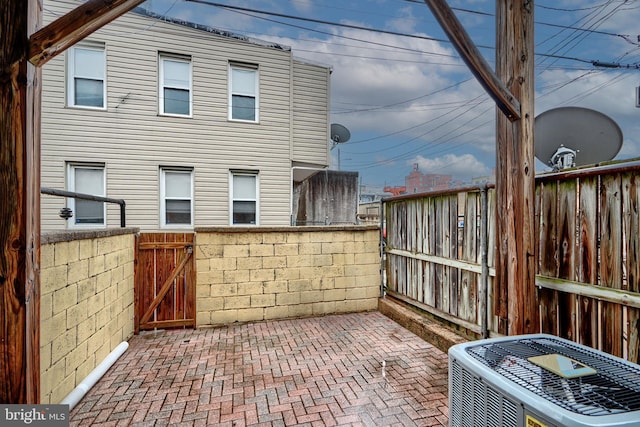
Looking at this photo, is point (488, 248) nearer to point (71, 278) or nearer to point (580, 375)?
point (580, 375)

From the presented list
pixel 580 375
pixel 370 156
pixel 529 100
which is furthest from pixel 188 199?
pixel 370 156

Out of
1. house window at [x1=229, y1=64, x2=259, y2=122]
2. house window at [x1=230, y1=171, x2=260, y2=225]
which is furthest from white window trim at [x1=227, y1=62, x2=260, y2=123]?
house window at [x1=230, y1=171, x2=260, y2=225]

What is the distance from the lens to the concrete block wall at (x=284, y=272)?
472 cm

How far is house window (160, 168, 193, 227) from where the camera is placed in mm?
7227

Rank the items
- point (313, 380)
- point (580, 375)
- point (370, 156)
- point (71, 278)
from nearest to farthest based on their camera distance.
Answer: point (580, 375)
point (71, 278)
point (313, 380)
point (370, 156)

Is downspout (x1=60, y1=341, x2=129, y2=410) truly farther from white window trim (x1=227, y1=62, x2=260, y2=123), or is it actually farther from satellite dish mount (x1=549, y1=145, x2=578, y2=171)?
white window trim (x1=227, y1=62, x2=260, y2=123)

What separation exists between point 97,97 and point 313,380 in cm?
752

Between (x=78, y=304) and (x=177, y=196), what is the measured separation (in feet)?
15.3

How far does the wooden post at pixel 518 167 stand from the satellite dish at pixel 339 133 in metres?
7.93

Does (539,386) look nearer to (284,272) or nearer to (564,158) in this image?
(564,158)

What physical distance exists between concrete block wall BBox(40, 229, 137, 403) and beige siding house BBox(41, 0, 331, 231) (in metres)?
3.39

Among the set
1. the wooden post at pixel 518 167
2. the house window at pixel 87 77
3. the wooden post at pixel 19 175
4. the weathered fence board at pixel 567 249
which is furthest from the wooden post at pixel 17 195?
the house window at pixel 87 77

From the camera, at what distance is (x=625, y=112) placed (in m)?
5.21

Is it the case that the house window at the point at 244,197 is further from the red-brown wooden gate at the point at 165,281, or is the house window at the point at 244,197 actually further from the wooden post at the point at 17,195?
the wooden post at the point at 17,195
